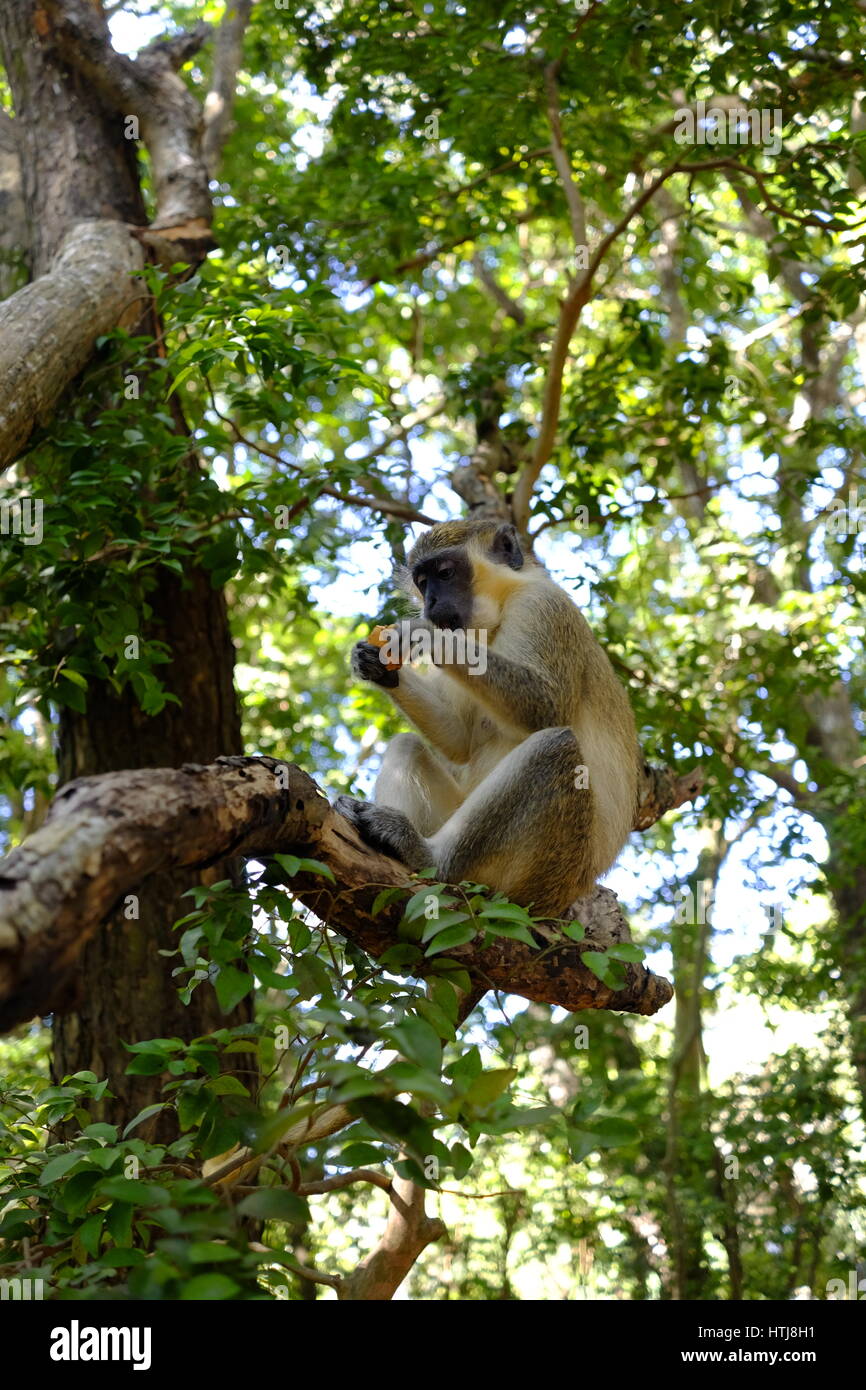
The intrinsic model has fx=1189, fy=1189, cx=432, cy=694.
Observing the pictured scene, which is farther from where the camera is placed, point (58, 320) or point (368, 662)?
point (58, 320)

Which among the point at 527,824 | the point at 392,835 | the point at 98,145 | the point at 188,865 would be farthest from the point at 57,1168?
the point at 98,145

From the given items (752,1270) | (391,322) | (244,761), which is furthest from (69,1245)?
(391,322)

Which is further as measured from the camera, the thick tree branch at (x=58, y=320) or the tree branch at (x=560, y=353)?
the tree branch at (x=560, y=353)

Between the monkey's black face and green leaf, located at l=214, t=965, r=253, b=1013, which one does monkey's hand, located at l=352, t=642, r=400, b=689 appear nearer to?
the monkey's black face

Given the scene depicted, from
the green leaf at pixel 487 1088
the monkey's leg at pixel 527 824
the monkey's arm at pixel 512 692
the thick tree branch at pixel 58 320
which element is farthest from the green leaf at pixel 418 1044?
the thick tree branch at pixel 58 320

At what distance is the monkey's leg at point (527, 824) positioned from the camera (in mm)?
4547

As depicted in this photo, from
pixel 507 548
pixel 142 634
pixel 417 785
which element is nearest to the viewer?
pixel 417 785

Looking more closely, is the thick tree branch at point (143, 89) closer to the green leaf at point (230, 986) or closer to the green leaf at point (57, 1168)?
the green leaf at point (230, 986)

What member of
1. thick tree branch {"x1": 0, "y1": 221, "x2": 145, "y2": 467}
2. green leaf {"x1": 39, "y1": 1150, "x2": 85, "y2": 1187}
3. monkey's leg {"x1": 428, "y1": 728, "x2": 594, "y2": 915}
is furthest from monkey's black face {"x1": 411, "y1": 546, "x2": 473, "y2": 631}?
green leaf {"x1": 39, "y1": 1150, "x2": 85, "y2": 1187}

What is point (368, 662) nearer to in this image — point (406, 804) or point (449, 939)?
point (406, 804)

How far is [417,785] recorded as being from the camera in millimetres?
5352

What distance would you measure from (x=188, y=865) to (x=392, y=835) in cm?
188

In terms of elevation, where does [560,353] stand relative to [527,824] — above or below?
above

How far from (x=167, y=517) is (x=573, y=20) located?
401cm
